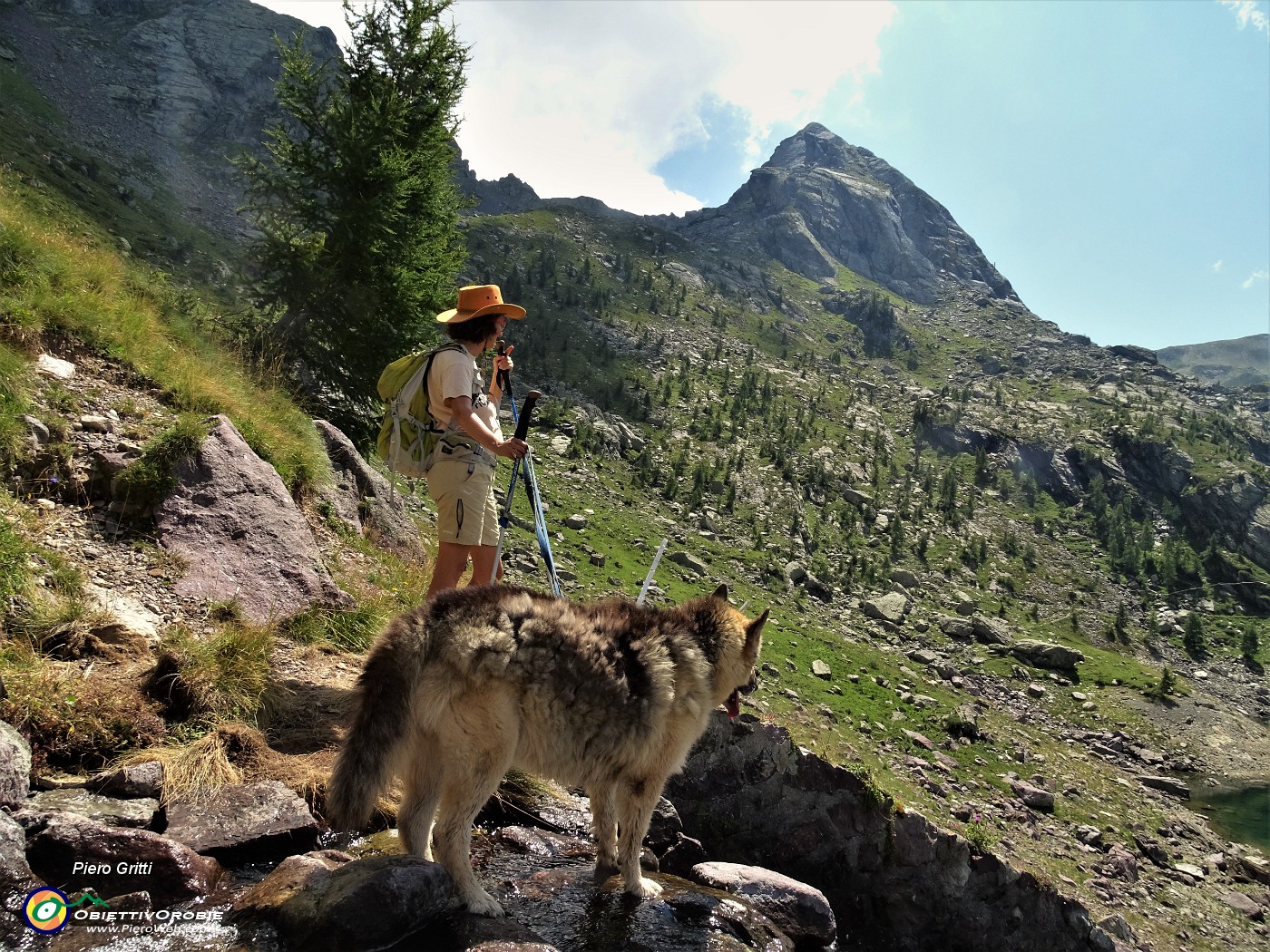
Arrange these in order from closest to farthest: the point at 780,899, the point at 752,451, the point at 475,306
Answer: the point at 780,899 → the point at 475,306 → the point at 752,451

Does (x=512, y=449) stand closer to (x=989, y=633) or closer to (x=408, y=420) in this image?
(x=408, y=420)

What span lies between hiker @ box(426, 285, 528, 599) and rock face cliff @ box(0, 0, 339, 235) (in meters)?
75.8

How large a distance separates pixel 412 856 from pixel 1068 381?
6018 inches

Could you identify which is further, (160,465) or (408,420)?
(160,465)

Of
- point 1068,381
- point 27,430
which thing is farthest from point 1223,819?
point 1068,381

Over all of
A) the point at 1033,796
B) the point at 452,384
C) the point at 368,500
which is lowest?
the point at 1033,796

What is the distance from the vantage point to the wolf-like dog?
4.30 m

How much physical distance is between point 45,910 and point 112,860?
371 mm

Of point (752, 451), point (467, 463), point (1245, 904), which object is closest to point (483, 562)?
point (467, 463)

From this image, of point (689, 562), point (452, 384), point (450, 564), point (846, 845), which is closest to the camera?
point (452, 384)

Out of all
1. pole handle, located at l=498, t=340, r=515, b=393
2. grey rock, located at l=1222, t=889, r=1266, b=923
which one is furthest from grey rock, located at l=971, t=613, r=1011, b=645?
pole handle, located at l=498, t=340, r=515, b=393

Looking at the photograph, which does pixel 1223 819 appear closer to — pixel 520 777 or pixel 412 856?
pixel 520 777

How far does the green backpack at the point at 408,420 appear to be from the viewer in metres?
6.38

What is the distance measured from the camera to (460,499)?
6480 millimetres
